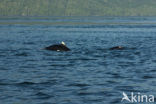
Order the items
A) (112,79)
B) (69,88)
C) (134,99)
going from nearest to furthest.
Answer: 1. (134,99)
2. (69,88)
3. (112,79)

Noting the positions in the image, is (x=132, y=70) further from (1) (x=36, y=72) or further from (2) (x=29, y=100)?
(2) (x=29, y=100)

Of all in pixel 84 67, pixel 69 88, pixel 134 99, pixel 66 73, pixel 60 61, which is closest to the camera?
pixel 134 99

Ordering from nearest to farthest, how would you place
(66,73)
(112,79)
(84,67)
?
(112,79), (66,73), (84,67)

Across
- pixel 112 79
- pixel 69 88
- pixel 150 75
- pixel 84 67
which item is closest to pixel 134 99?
pixel 69 88

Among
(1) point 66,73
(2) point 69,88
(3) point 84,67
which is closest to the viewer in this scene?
(2) point 69,88

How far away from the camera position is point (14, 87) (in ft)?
78.6

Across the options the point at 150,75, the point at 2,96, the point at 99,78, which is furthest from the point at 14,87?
the point at 150,75

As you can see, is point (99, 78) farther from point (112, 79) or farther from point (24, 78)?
point (24, 78)

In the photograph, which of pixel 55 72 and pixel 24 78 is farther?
pixel 55 72

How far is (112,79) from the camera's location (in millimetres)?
26641

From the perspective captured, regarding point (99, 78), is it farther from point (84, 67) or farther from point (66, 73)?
point (84, 67)

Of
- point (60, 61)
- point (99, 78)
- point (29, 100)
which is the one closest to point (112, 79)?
point (99, 78)

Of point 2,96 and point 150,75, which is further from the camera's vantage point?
point 150,75

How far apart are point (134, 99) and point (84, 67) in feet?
43.6
